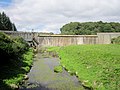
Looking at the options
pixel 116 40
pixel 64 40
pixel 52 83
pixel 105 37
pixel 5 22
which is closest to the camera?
pixel 52 83

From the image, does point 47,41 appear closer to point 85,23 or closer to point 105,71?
point 105,71

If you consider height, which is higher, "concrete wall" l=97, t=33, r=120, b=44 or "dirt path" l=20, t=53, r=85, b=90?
"concrete wall" l=97, t=33, r=120, b=44

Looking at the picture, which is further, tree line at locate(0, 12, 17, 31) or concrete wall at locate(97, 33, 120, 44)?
tree line at locate(0, 12, 17, 31)

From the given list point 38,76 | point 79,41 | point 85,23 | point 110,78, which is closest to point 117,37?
point 79,41

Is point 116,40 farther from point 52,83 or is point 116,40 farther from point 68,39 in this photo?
point 52,83

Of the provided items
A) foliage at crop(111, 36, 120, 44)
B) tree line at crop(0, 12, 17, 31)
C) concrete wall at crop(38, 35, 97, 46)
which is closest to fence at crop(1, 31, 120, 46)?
concrete wall at crop(38, 35, 97, 46)

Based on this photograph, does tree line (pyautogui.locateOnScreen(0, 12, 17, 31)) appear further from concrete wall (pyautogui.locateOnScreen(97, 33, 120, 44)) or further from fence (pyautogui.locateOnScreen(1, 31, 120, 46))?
concrete wall (pyautogui.locateOnScreen(97, 33, 120, 44))

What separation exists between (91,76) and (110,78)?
9.71 ft

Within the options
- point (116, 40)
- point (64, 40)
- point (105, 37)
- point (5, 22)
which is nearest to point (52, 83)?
point (116, 40)

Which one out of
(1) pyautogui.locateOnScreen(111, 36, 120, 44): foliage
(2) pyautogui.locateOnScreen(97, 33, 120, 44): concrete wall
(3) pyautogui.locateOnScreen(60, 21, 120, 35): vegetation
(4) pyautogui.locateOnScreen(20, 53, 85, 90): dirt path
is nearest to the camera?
(4) pyautogui.locateOnScreen(20, 53, 85, 90): dirt path

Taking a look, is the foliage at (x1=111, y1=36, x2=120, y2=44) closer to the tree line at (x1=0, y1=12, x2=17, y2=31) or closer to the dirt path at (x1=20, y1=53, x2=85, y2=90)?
the dirt path at (x1=20, y1=53, x2=85, y2=90)

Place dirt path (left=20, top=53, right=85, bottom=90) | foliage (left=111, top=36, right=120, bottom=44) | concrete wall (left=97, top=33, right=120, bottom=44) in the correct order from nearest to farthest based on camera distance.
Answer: dirt path (left=20, top=53, right=85, bottom=90) → foliage (left=111, top=36, right=120, bottom=44) → concrete wall (left=97, top=33, right=120, bottom=44)

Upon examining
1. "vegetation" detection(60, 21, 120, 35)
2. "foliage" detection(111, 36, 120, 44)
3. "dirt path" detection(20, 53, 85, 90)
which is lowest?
"dirt path" detection(20, 53, 85, 90)

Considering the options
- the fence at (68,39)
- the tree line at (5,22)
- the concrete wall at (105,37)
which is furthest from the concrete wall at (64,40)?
the tree line at (5,22)
